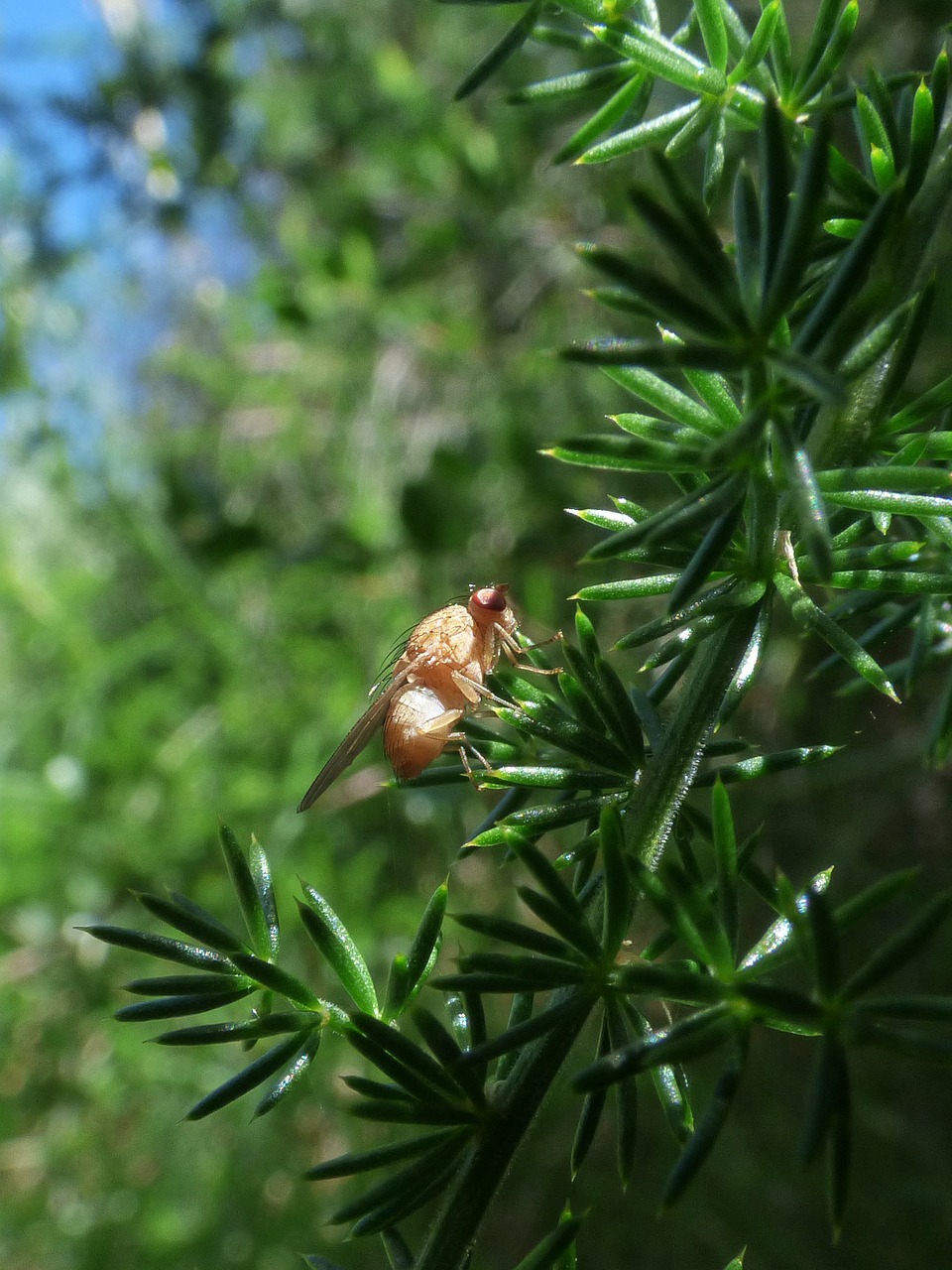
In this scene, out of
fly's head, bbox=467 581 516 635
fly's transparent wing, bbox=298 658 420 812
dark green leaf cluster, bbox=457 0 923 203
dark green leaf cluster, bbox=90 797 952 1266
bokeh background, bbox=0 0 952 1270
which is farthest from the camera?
bokeh background, bbox=0 0 952 1270

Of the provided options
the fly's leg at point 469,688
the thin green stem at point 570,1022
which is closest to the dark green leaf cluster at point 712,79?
the thin green stem at point 570,1022

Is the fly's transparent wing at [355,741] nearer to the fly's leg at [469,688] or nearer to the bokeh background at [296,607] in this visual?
the fly's leg at [469,688]

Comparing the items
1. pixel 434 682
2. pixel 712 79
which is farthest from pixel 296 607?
pixel 712 79

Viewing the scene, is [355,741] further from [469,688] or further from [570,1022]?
[570,1022]

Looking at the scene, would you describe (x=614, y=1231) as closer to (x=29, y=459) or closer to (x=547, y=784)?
(x=547, y=784)

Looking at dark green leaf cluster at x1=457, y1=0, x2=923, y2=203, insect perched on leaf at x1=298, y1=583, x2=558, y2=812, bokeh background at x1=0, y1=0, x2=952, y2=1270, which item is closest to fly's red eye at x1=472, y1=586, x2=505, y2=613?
insect perched on leaf at x1=298, y1=583, x2=558, y2=812

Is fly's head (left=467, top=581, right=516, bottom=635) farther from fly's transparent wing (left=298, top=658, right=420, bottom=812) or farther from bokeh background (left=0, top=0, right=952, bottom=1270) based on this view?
bokeh background (left=0, top=0, right=952, bottom=1270)

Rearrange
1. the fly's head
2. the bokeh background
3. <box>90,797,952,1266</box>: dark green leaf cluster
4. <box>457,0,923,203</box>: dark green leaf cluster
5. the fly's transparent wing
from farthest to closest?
the bokeh background → the fly's head → the fly's transparent wing → <box>457,0,923,203</box>: dark green leaf cluster → <box>90,797,952,1266</box>: dark green leaf cluster
